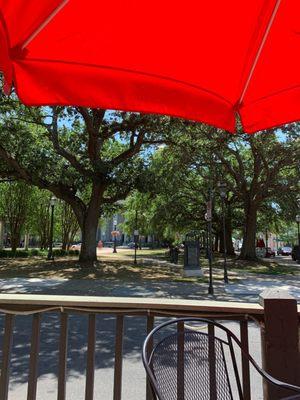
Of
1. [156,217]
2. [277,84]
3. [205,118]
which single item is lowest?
[205,118]

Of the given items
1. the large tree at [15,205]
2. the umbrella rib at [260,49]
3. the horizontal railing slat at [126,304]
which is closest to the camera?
the umbrella rib at [260,49]

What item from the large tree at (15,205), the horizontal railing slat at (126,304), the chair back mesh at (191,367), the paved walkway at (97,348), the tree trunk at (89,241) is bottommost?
the paved walkway at (97,348)

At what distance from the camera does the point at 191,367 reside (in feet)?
8.20

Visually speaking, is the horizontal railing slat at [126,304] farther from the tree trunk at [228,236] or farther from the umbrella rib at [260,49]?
the tree trunk at [228,236]

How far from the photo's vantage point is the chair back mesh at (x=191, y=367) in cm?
231

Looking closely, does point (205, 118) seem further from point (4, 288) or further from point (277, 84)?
point (4, 288)

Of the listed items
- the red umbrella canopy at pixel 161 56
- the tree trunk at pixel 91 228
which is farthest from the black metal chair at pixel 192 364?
the tree trunk at pixel 91 228

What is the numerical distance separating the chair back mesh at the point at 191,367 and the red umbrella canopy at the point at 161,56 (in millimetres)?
1460

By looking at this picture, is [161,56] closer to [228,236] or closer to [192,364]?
[192,364]

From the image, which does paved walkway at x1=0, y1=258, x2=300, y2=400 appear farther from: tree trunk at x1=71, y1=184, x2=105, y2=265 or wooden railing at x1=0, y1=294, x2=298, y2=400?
tree trunk at x1=71, y1=184, x2=105, y2=265

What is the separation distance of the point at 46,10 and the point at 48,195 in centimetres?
3922

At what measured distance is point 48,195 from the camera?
40250 millimetres

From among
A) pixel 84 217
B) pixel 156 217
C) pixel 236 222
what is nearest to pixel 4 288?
pixel 84 217

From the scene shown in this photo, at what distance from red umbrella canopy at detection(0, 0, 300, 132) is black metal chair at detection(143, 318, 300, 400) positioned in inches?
56.2
